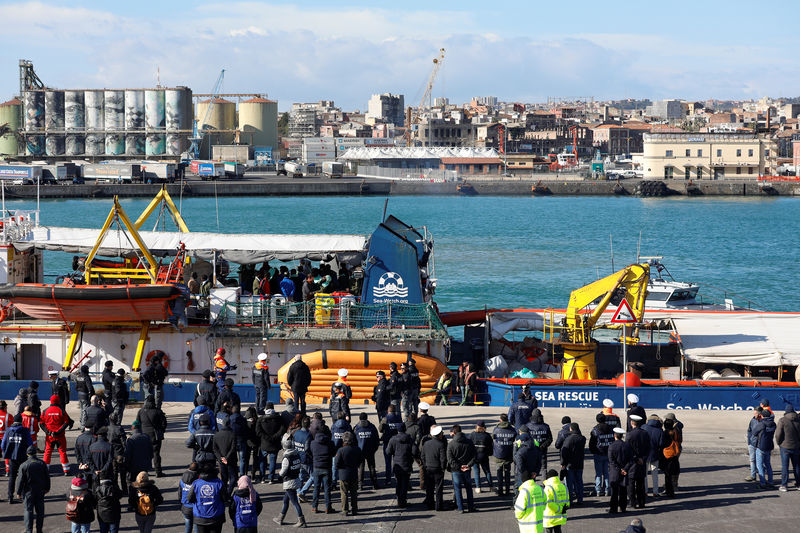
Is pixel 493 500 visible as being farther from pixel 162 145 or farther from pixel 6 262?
pixel 162 145

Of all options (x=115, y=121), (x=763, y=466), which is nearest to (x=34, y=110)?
(x=115, y=121)

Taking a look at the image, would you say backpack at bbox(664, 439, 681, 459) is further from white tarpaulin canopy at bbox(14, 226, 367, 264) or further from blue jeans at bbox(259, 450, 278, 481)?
white tarpaulin canopy at bbox(14, 226, 367, 264)

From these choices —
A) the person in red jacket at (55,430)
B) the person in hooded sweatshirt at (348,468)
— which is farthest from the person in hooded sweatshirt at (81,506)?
the person in red jacket at (55,430)

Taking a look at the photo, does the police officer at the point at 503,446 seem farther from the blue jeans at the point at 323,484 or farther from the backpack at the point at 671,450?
the blue jeans at the point at 323,484

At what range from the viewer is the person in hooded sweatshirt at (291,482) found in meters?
11.4

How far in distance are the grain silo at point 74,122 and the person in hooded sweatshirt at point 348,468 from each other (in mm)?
143845

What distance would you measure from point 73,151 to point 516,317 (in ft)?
447

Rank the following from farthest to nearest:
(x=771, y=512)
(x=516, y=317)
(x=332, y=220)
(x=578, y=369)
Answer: (x=332, y=220) < (x=516, y=317) < (x=578, y=369) < (x=771, y=512)

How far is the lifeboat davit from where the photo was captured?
17.8m

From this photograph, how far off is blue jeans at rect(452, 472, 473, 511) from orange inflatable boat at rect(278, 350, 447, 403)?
233 inches

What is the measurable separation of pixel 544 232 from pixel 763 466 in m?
66.3

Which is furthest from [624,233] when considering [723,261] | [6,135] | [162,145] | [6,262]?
[6,135]

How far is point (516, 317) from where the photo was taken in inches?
857

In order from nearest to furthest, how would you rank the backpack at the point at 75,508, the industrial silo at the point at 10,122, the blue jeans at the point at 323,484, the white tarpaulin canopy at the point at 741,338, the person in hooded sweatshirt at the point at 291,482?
the backpack at the point at 75,508 < the person in hooded sweatshirt at the point at 291,482 < the blue jeans at the point at 323,484 < the white tarpaulin canopy at the point at 741,338 < the industrial silo at the point at 10,122
